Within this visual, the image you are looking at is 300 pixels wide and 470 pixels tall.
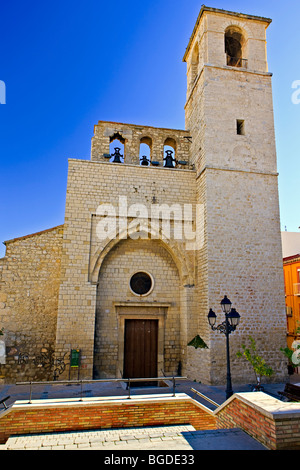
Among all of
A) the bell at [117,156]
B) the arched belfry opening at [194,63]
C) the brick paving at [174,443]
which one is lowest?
the brick paving at [174,443]

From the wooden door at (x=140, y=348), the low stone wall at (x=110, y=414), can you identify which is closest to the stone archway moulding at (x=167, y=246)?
the wooden door at (x=140, y=348)

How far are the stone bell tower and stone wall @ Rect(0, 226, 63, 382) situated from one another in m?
4.98

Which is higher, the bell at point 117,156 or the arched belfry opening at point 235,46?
the arched belfry opening at point 235,46

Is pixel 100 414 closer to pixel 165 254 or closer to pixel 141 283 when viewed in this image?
pixel 141 283

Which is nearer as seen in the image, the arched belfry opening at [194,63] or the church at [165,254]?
the church at [165,254]

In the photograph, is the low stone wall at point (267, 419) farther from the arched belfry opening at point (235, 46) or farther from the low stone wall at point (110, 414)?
the arched belfry opening at point (235, 46)

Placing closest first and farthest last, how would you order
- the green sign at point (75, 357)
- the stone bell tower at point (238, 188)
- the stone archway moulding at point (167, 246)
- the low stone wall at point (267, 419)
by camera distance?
the low stone wall at point (267, 419), the green sign at point (75, 357), the stone bell tower at point (238, 188), the stone archway moulding at point (167, 246)

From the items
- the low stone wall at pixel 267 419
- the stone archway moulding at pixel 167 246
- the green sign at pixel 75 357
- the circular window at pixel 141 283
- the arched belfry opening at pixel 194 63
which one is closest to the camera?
the low stone wall at pixel 267 419

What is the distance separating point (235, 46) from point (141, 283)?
10531 mm

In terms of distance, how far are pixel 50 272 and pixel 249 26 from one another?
12.0 metres

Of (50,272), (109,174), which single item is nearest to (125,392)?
(50,272)

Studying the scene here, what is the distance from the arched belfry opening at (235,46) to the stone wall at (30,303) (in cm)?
1004

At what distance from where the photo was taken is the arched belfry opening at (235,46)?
43.8 feet
